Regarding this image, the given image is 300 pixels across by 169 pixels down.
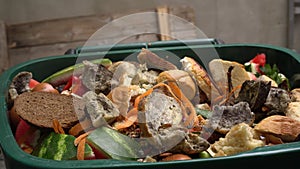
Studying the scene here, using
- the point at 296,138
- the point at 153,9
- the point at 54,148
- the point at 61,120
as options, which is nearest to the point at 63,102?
the point at 61,120

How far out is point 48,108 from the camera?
3.54 ft

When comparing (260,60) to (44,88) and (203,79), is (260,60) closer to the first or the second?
(203,79)

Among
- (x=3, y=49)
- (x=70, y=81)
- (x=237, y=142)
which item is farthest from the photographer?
(x=3, y=49)

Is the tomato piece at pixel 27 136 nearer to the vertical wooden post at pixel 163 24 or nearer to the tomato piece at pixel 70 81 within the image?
the tomato piece at pixel 70 81

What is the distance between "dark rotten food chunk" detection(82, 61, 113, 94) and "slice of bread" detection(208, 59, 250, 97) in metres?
0.27

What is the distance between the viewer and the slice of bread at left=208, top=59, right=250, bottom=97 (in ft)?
3.93

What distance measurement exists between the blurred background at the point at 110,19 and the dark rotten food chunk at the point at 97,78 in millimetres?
1134

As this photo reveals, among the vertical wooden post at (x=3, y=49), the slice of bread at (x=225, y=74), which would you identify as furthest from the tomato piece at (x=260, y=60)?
the vertical wooden post at (x=3, y=49)

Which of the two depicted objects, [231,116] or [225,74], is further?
[225,74]

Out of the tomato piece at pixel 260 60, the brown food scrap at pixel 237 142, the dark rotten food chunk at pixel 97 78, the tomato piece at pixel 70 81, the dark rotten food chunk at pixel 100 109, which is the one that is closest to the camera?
the brown food scrap at pixel 237 142

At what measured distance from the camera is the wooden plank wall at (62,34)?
2.30 metres

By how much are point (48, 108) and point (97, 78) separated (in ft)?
0.51

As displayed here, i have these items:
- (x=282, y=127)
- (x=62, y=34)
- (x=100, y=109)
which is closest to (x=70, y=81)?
(x=100, y=109)

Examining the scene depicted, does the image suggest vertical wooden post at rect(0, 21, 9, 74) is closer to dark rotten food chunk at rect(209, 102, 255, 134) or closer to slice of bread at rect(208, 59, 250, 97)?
slice of bread at rect(208, 59, 250, 97)
